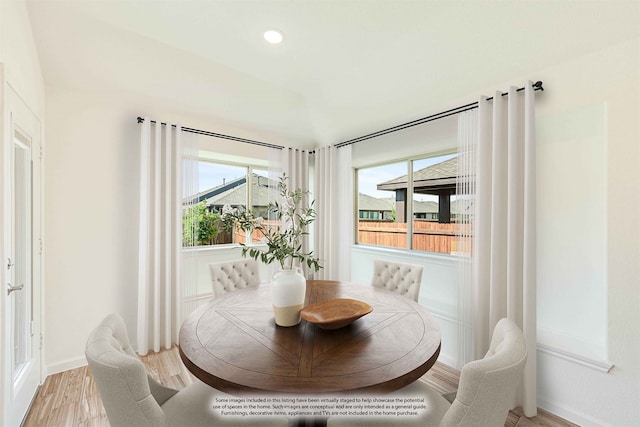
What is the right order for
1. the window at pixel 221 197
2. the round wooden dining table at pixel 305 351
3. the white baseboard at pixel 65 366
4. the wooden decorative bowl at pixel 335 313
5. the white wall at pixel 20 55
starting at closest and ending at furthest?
1. the round wooden dining table at pixel 305 351
2. the wooden decorative bowl at pixel 335 313
3. the white wall at pixel 20 55
4. the white baseboard at pixel 65 366
5. the window at pixel 221 197

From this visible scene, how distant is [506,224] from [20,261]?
11.7 ft

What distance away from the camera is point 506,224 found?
2186 mm

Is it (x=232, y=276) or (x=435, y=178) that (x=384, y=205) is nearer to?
(x=435, y=178)

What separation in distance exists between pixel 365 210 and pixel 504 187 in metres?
2.00

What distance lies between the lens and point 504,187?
86.6 inches

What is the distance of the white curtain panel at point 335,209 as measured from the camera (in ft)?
12.4

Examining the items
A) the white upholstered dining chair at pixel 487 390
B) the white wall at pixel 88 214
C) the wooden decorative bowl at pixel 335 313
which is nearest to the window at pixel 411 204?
the wooden decorative bowl at pixel 335 313

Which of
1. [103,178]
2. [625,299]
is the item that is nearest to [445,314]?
[625,299]

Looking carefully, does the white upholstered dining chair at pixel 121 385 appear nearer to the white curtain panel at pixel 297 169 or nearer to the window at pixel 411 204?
the window at pixel 411 204

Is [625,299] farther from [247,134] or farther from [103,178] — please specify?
[103,178]

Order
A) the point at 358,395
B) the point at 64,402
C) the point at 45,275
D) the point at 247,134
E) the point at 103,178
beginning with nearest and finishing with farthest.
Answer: the point at 358,395
the point at 64,402
the point at 45,275
the point at 103,178
the point at 247,134

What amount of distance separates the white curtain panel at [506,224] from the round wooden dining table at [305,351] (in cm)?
82

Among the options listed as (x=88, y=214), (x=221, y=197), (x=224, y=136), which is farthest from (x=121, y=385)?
(x=221, y=197)

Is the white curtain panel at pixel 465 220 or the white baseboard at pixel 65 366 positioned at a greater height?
the white curtain panel at pixel 465 220
